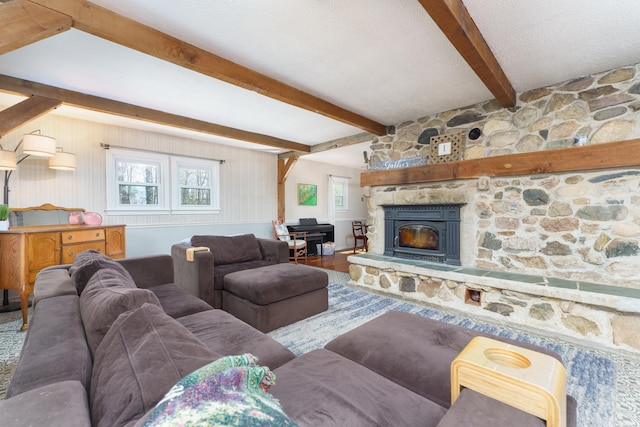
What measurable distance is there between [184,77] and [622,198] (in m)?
4.17

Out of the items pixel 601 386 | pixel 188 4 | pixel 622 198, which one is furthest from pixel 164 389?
pixel 622 198

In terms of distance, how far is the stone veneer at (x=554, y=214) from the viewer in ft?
7.50

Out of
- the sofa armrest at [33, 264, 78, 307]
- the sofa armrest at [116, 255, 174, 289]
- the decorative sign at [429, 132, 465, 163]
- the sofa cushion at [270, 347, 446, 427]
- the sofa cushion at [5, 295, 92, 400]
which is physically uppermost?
the decorative sign at [429, 132, 465, 163]

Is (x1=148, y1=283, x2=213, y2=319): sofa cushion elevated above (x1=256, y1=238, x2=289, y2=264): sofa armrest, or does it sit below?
below

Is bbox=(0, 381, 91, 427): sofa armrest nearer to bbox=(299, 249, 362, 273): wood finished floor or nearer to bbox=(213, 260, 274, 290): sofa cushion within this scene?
bbox=(213, 260, 274, 290): sofa cushion

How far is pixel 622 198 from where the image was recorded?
7.67 feet

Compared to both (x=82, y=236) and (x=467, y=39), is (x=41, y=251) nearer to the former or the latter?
(x=82, y=236)

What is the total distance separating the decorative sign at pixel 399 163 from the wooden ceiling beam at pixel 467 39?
116 centimetres

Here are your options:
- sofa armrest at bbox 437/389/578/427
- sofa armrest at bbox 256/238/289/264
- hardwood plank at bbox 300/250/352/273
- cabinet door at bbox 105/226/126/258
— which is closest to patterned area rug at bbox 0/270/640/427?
sofa armrest at bbox 256/238/289/264

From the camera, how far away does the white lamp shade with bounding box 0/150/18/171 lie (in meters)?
2.76

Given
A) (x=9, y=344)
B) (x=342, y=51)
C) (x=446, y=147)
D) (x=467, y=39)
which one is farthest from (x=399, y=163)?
(x=9, y=344)

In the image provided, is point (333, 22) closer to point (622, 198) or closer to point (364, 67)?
point (364, 67)

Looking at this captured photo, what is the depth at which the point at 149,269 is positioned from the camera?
95.4 inches

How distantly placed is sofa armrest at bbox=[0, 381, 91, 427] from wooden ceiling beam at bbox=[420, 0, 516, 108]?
205cm
